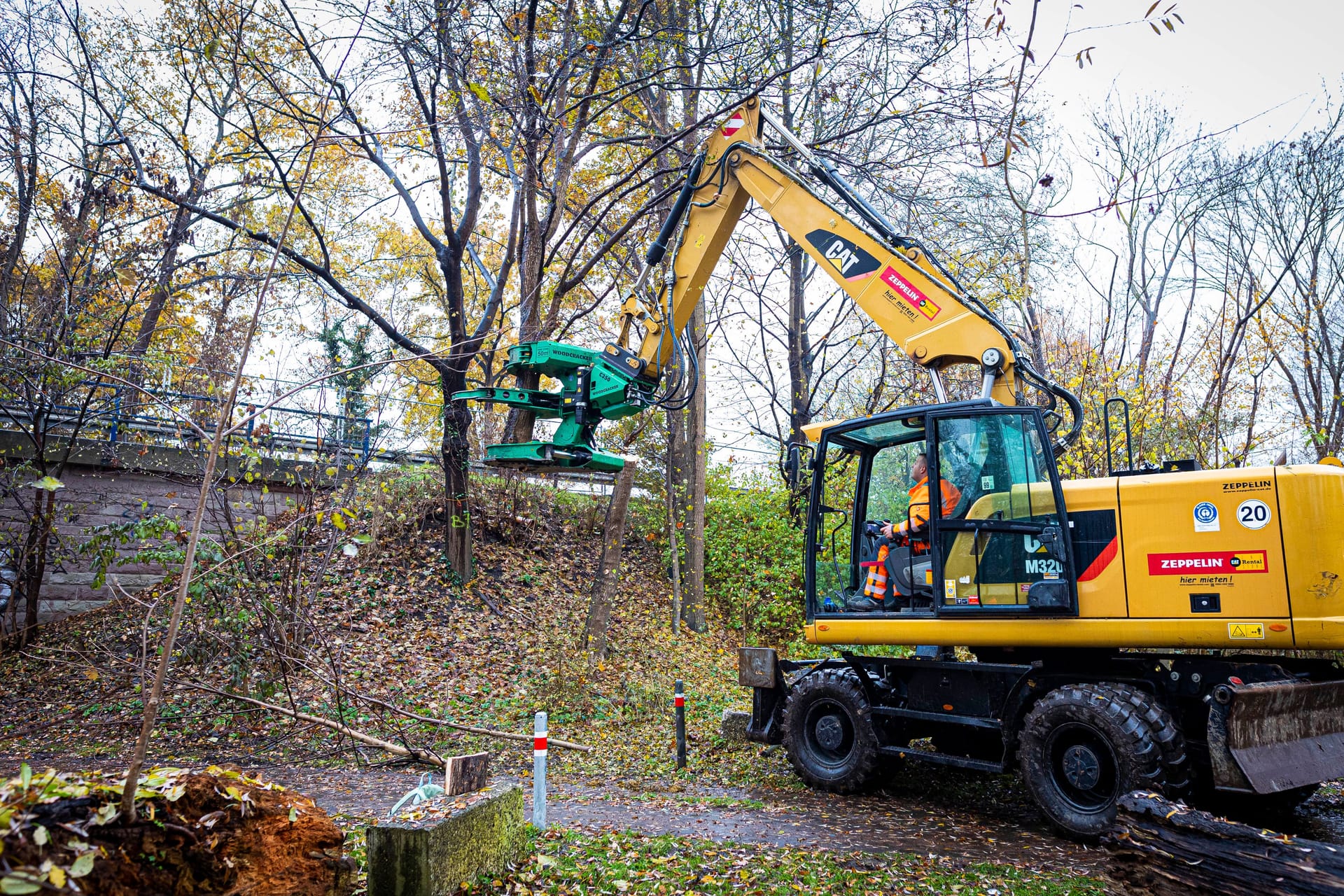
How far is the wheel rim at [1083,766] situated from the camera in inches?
231

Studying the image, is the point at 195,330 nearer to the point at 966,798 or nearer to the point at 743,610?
the point at 743,610

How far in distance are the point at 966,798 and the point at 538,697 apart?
16.4ft

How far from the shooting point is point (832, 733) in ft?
25.0

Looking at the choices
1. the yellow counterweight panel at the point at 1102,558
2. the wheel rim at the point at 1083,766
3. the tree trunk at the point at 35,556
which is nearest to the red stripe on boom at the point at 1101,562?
the yellow counterweight panel at the point at 1102,558

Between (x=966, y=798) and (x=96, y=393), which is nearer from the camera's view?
(x=966, y=798)

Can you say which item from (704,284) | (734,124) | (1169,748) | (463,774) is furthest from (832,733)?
(734,124)

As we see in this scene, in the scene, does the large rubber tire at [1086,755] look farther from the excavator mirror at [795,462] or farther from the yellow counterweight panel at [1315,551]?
the excavator mirror at [795,462]

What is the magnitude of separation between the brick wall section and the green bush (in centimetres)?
770

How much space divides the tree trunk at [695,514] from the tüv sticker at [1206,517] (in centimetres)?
998

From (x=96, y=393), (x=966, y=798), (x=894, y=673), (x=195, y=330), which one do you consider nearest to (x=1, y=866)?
(x=894, y=673)

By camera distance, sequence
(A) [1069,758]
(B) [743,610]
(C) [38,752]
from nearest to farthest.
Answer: (A) [1069,758] → (C) [38,752] → (B) [743,610]

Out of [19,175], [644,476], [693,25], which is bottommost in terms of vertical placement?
[644,476]

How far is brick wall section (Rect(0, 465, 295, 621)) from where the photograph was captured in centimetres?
1185

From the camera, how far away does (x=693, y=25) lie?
530 inches
